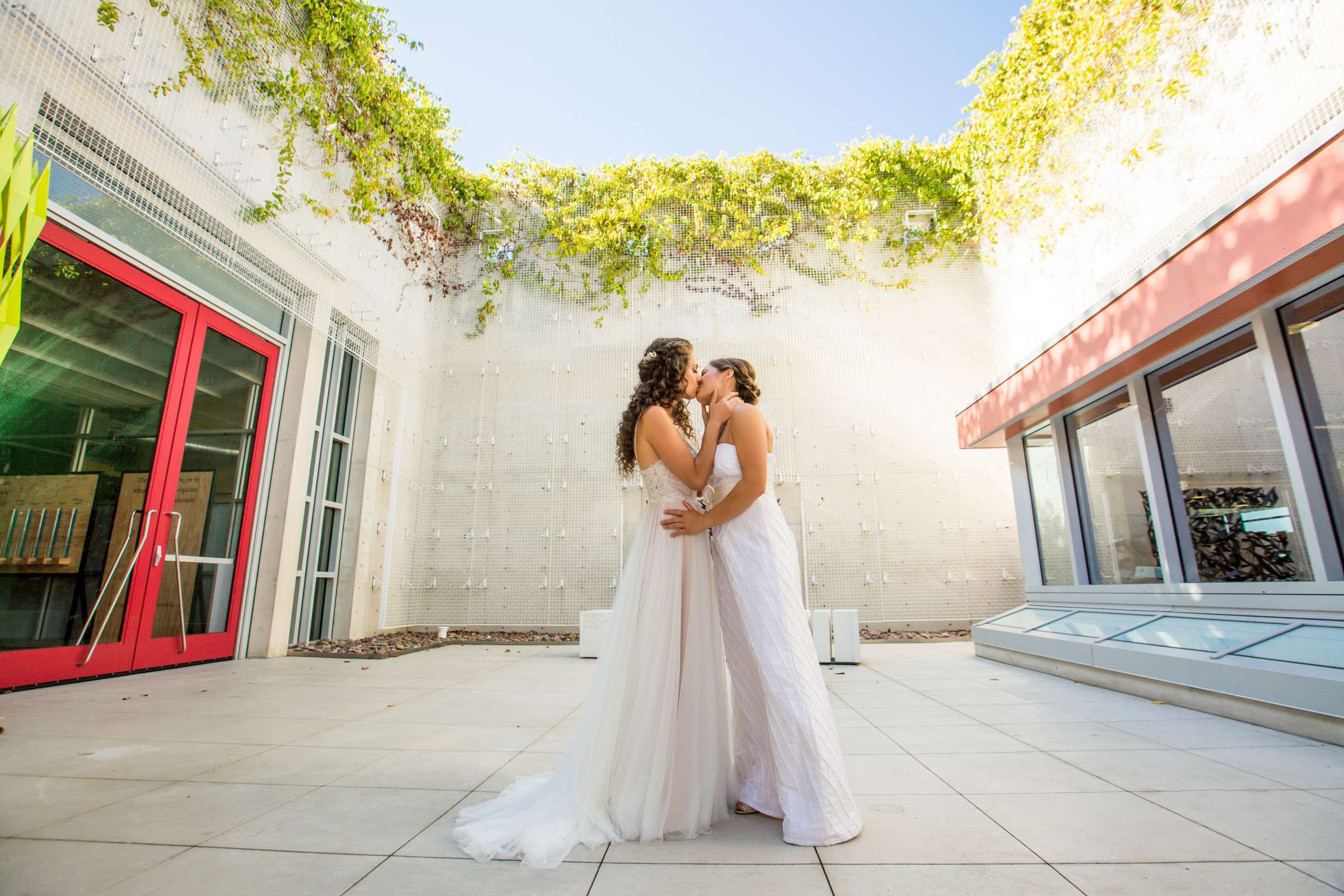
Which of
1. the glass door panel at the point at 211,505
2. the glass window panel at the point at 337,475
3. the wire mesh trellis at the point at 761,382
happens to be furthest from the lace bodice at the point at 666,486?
the glass window panel at the point at 337,475

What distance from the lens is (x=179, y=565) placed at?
14.0 ft

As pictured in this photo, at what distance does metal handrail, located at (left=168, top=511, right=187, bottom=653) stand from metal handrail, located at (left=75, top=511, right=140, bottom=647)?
272 millimetres

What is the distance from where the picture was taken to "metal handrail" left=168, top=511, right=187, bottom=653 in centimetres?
422

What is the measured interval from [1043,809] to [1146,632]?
2.68 metres

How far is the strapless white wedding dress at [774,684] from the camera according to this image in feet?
5.13

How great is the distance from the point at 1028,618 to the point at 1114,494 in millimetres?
1207

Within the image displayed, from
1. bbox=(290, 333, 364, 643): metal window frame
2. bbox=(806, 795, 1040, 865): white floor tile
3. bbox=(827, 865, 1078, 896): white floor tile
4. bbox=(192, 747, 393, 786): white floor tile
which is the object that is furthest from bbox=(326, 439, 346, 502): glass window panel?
bbox=(827, 865, 1078, 896): white floor tile

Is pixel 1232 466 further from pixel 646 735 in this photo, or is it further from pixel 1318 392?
pixel 646 735

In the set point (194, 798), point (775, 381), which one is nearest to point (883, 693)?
point (194, 798)

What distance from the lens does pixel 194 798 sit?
1781 mm

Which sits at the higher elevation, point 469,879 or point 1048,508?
point 1048,508

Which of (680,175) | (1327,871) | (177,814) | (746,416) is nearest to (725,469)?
(746,416)

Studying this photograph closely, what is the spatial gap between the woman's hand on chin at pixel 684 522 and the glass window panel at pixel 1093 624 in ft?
11.4

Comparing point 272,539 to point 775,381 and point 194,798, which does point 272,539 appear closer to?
point 194,798
